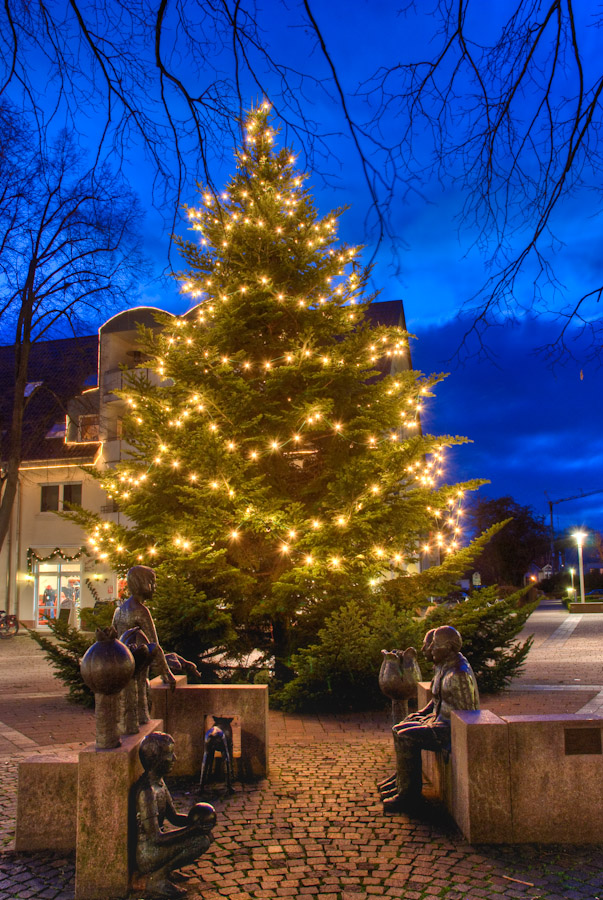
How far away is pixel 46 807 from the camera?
195 inches

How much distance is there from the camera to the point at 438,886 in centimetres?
423

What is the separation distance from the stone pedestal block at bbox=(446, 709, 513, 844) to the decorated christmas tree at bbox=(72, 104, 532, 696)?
494 cm

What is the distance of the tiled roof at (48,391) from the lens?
27906mm

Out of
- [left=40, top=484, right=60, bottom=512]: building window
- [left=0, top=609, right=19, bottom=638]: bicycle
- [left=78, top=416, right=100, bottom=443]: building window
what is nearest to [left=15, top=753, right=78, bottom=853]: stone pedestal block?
[left=0, top=609, right=19, bottom=638]: bicycle

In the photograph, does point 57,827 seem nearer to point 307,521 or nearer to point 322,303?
point 307,521

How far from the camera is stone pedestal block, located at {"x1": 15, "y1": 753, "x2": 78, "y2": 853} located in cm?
492

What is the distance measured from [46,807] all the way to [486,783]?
120 inches

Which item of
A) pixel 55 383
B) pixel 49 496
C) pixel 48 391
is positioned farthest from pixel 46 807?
pixel 55 383

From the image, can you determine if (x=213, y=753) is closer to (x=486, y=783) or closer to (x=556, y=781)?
(x=486, y=783)

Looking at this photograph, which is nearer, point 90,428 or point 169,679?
point 169,679

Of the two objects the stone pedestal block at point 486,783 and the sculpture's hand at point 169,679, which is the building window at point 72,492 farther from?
the stone pedestal block at point 486,783

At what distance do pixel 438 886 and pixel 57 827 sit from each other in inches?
102

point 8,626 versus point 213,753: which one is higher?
point 213,753

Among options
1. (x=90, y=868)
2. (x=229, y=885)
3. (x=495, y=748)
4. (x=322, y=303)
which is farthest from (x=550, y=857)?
(x=322, y=303)
